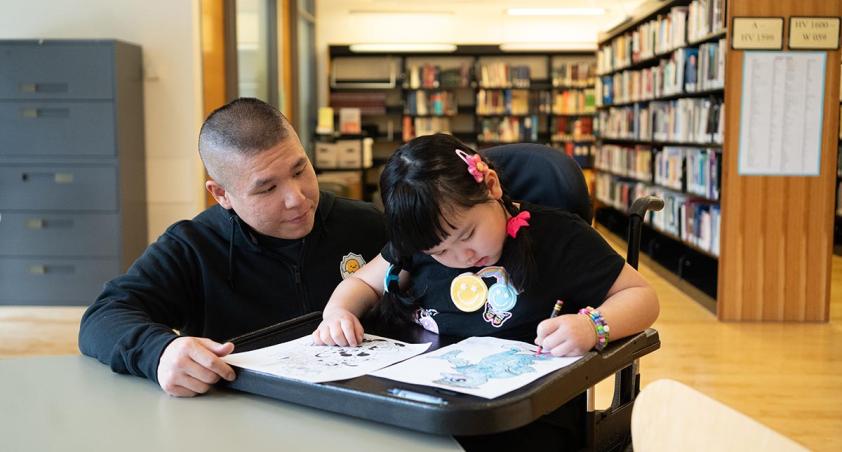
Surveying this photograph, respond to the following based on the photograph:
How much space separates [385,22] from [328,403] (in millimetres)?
11330

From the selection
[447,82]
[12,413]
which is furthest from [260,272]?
[447,82]

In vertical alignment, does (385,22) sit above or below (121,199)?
above

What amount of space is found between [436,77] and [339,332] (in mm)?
10732

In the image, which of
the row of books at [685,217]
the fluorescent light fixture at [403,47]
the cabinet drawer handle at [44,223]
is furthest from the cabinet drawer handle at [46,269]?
the fluorescent light fixture at [403,47]

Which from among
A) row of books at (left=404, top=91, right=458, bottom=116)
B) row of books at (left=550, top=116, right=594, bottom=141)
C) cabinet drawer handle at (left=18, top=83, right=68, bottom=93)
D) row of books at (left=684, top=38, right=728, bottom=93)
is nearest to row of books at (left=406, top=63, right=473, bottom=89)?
row of books at (left=404, top=91, right=458, bottom=116)

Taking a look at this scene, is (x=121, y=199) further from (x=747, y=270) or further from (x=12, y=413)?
(x=12, y=413)

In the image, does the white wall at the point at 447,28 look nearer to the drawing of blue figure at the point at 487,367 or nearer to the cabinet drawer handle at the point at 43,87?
the cabinet drawer handle at the point at 43,87

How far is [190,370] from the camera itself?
1265mm

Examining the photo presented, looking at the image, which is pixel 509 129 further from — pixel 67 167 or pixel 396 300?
pixel 396 300

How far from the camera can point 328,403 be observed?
1.15m

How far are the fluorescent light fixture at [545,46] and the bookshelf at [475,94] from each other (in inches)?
5.1

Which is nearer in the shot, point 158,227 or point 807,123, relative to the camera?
point 807,123

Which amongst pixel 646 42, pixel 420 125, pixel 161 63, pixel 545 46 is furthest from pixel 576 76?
pixel 161 63

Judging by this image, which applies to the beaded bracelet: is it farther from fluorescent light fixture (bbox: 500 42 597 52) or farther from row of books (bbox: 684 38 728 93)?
fluorescent light fixture (bbox: 500 42 597 52)
